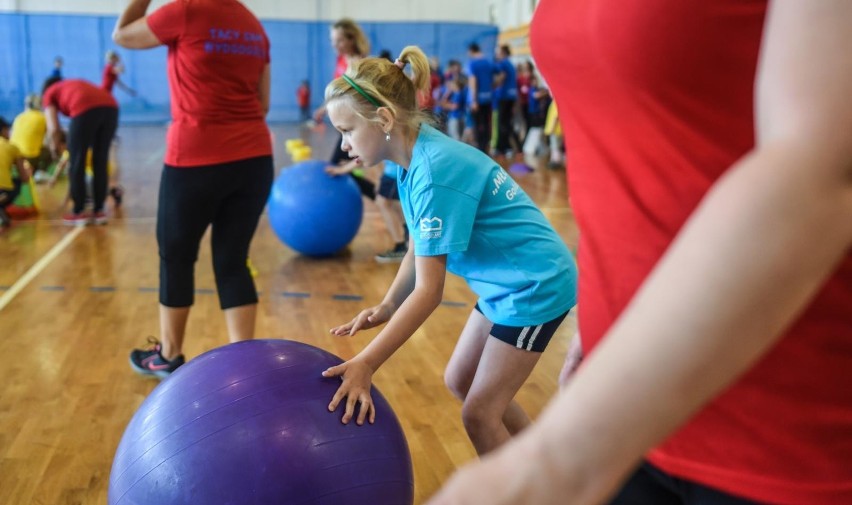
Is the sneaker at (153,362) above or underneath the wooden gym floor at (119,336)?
above

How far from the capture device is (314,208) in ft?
18.1

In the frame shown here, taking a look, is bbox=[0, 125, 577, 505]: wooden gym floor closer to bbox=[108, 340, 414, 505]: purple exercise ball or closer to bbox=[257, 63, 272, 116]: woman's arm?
bbox=[108, 340, 414, 505]: purple exercise ball

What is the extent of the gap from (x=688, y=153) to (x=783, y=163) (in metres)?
0.27

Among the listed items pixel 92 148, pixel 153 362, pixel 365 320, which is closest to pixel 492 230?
pixel 365 320

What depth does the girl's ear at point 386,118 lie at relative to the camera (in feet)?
6.89

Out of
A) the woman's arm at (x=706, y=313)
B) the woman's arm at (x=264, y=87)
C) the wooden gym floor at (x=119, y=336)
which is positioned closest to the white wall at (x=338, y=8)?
the wooden gym floor at (x=119, y=336)

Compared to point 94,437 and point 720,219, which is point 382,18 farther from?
point 720,219

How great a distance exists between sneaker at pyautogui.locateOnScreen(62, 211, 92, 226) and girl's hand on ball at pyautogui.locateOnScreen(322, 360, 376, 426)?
5.95 meters

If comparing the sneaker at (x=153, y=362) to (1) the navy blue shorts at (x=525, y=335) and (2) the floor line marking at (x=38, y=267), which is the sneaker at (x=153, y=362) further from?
(1) the navy blue shorts at (x=525, y=335)

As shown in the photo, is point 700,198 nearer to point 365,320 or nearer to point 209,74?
point 365,320

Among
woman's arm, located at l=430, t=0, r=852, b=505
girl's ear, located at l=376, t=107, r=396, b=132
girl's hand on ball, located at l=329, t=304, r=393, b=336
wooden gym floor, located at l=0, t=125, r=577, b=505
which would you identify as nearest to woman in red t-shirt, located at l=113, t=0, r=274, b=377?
wooden gym floor, located at l=0, t=125, r=577, b=505

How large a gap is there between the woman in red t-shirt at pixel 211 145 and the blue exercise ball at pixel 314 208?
209 centimetres

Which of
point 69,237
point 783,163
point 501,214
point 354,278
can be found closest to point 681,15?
point 783,163

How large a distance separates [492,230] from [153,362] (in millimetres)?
2209
